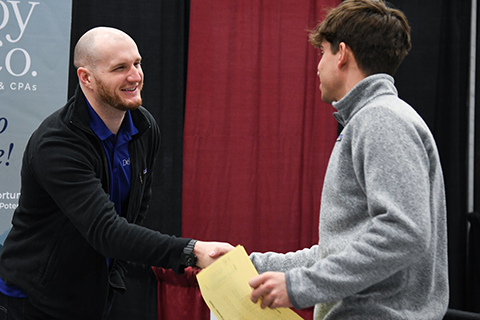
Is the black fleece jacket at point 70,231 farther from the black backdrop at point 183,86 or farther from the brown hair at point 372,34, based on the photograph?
the black backdrop at point 183,86

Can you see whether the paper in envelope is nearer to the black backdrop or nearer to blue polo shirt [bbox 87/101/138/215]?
blue polo shirt [bbox 87/101/138/215]

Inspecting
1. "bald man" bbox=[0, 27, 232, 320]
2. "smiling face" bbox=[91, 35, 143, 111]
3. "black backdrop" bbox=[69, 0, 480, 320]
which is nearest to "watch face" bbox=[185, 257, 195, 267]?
"bald man" bbox=[0, 27, 232, 320]

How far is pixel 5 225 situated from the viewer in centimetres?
277

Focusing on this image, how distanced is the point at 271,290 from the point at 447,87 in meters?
3.08

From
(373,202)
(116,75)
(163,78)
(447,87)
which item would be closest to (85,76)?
(116,75)

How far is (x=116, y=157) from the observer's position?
1721 millimetres

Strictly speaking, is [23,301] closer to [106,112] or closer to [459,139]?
[106,112]

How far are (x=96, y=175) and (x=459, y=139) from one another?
305 centimetres

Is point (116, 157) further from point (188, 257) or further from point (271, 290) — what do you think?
point (271, 290)

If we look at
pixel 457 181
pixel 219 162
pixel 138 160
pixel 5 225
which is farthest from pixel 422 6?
pixel 5 225

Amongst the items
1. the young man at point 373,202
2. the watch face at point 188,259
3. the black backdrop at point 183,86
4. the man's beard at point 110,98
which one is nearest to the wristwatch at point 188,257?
the watch face at point 188,259

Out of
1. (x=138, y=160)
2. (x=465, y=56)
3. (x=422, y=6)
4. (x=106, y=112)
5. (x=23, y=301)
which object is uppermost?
(x=422, y=6)

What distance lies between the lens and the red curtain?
3.35 m

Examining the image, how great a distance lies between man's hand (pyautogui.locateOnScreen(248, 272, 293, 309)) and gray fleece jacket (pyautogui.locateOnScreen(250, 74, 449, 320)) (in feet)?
0.08
